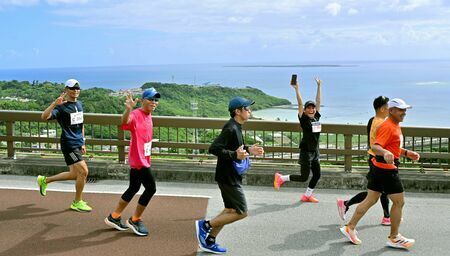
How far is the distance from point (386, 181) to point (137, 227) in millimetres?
3089

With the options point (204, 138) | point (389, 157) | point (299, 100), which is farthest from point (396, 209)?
point (204, 138)

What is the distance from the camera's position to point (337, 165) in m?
10.1

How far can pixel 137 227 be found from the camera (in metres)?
6.43

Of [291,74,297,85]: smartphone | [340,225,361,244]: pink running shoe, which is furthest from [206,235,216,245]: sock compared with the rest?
[291,74,297,85]: smartphone

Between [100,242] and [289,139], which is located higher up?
[289,139]

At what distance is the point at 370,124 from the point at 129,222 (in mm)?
3483

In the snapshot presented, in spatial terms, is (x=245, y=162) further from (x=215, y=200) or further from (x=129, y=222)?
(x=215, y=200)

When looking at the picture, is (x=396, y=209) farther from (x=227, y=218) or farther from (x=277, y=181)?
(x=277, y=181)

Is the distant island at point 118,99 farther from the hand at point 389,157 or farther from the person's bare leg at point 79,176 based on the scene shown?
the hand at point 389,157

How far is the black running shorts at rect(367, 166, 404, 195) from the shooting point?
6.01m

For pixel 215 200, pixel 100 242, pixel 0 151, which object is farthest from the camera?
pixel 0 151

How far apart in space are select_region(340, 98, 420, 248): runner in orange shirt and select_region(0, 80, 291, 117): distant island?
326cm

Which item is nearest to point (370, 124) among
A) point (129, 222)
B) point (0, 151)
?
point (129, 222)

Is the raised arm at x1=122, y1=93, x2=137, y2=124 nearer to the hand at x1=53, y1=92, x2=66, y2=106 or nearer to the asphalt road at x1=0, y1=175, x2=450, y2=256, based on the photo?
the hand at x1=53, y1=92, x2=66, y2=106
